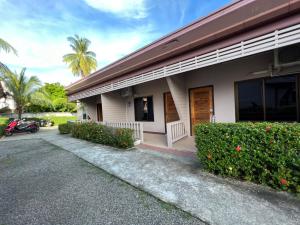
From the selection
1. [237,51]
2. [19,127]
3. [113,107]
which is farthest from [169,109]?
[19,127]

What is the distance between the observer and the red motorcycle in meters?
12.6

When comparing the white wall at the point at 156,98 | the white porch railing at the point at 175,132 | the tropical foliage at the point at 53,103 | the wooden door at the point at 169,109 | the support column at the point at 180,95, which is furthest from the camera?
the tropical foliage at the point at 53,103

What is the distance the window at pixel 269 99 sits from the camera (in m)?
4.66

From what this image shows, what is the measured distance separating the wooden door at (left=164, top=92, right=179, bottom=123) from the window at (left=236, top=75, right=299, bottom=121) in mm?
3005

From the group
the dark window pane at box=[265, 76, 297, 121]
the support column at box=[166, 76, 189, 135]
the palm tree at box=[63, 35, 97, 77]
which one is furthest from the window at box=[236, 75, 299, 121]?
the palm tree at box=[63, 35, 97, 77]

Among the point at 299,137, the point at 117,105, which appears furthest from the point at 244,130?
the point at 117,105

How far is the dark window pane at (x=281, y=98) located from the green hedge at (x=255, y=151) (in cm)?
275

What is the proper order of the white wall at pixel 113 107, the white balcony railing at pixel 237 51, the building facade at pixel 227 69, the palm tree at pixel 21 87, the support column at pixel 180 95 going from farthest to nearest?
the palm tree at pixel 21 87 → the white wall at pixel 113 107 → the support column at pixel 180 95 → the building facade at pixel 227 69 → the white balcony railing at pixel 237 51

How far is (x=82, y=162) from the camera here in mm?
4773

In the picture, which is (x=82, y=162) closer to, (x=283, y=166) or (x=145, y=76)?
(x=145, y=76)

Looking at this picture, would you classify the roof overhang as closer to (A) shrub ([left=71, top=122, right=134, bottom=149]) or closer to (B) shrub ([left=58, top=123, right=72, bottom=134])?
(A) shrub ([left=71, top=122, right=134, bottom=149])

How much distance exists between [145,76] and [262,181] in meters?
4.80

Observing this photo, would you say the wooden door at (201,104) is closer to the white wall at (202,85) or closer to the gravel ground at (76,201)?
the white wall at (202,85)

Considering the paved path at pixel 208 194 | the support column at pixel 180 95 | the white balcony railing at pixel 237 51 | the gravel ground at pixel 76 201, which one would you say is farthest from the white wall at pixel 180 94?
the gravel ground at pixel 76 201
